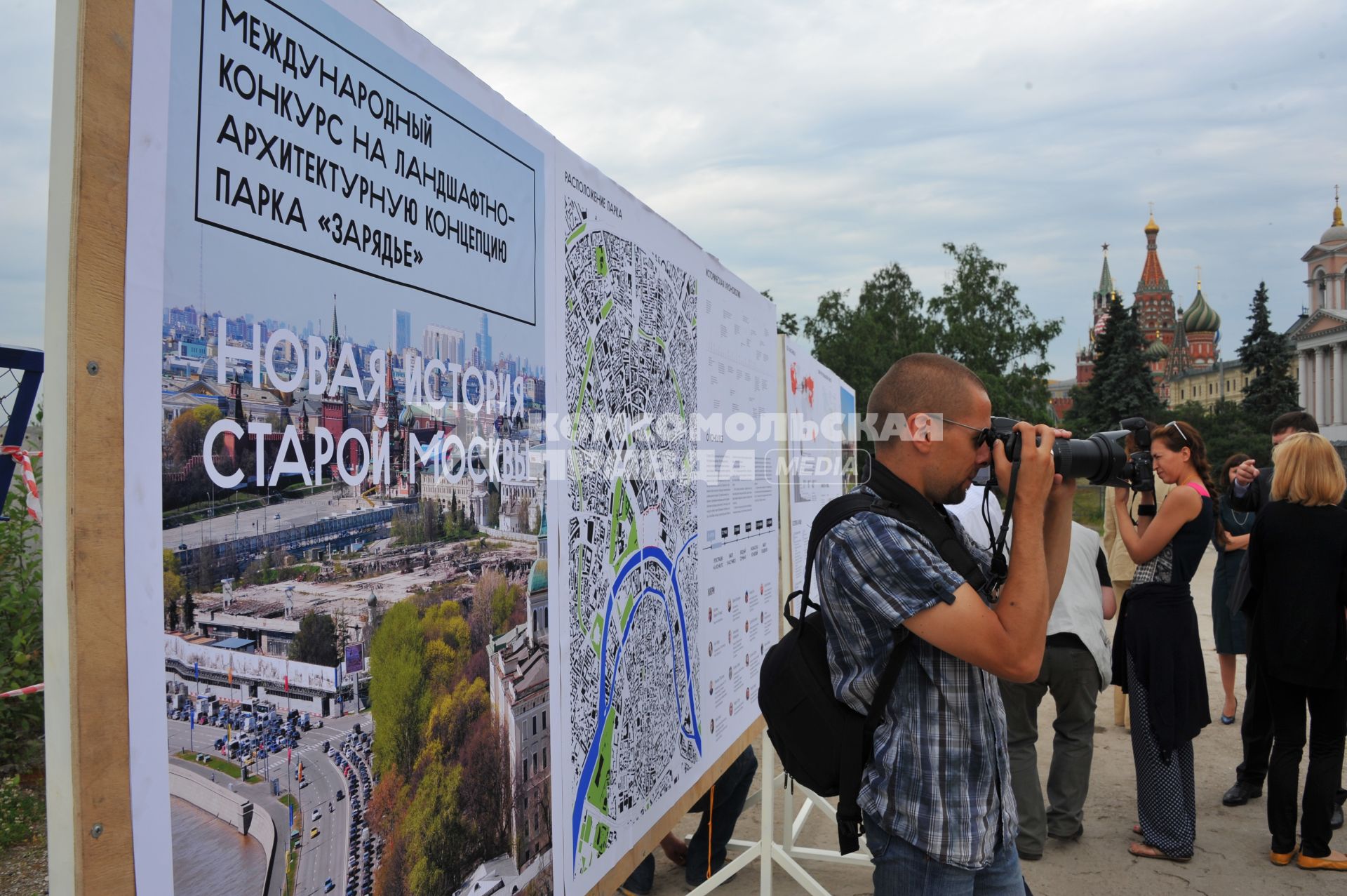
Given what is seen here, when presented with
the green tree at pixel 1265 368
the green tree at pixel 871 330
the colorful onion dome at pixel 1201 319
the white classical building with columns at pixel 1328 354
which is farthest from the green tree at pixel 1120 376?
the colorful onion dome at pixel 1201 319

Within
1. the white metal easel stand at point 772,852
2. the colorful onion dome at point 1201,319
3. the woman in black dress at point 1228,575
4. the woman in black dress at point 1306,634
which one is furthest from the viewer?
the colorful onion dome at point 1201,319

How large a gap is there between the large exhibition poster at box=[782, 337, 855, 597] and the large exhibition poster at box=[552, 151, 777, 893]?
0.75 metres

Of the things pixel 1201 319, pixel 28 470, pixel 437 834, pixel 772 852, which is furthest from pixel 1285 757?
pixel 1201 319

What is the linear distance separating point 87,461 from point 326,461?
13.9 inches

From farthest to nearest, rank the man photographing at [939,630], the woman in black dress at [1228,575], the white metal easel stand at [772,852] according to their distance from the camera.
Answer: the woman in black dress at [1228,575] → the white metal easel stand at [772,852] → the man photographing at [939,630]

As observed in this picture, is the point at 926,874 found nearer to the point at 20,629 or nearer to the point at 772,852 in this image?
the point at 772,852

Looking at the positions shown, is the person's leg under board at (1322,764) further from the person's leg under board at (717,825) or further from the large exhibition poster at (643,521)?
the large exhibition poster at (643,521)

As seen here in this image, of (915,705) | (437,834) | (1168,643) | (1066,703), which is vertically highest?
(915,705)

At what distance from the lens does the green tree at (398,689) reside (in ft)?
4.53

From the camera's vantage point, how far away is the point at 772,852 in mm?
4094

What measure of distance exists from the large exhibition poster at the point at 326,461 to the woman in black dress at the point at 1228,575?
6622mm

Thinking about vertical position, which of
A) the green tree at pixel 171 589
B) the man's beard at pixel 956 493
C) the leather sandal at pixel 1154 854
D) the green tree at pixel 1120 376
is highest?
the green tree at pixel 1120 376

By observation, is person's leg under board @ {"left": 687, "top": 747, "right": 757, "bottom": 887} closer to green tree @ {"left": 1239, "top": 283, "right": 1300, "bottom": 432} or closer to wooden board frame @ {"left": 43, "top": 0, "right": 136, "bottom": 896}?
wooden board frame @ {"left": 43, "top": 0, "right": 136, "bottom": 896}

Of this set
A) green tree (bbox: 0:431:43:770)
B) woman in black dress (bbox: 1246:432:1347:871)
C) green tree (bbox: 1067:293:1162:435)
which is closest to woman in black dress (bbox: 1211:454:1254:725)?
woman in black dress (bbox: 1246:432:1347:871)
